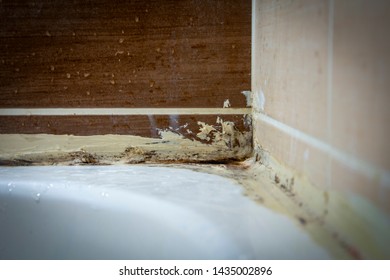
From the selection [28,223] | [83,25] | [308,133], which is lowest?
[28,223]

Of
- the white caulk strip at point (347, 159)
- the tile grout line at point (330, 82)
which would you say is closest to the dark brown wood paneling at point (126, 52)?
the white caulk strip at point (347, 159)

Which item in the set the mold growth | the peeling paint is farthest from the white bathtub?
the peeling paint

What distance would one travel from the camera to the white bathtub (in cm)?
46

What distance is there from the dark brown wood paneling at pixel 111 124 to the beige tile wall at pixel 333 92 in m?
0.17

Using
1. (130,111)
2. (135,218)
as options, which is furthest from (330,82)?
(130,111)

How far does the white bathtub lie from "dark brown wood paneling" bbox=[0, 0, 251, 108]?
0.47 feet

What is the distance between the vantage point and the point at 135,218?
594 millimetres

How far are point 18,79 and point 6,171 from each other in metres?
0.17

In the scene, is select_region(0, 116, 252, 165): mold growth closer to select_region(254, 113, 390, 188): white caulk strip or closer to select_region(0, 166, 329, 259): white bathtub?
select_region(0, 166, 329, 259): white bathtub

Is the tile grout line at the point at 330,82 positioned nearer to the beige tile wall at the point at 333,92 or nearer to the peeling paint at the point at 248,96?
the beige tile wall at the point at 333,92

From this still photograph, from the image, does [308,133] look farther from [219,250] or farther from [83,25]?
[83,25]

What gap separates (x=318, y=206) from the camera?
48 centimetres

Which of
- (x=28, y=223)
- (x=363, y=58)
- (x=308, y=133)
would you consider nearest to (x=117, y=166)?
(x=28, y=223)

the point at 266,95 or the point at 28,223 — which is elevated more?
the point at 266,95
